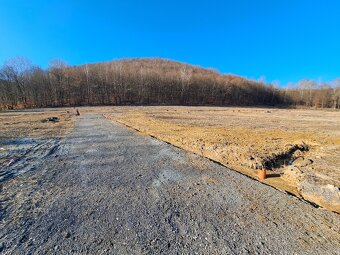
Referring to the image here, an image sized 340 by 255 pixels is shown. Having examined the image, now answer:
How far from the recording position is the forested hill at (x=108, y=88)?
48062mm

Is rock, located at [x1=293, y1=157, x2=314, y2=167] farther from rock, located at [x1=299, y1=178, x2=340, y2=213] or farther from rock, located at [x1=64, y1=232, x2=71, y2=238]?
rock, located at [x1=64, y1=232, x2=71, y2=238]

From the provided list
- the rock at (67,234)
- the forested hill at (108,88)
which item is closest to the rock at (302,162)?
the rock at (67,234)

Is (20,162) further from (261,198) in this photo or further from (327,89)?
(327,89)

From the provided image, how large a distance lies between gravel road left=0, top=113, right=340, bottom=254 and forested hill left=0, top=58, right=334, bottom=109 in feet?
163

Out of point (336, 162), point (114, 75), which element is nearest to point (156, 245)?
point (336, 162)

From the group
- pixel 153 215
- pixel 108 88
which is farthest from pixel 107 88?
pixel 153 215

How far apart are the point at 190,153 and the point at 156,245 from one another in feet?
16.7

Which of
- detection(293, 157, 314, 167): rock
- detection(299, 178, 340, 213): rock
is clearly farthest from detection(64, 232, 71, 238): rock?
detection(293, 157, 314, 167): rock

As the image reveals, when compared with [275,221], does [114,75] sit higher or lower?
higher

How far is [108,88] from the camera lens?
58750 mm

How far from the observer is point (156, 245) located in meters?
2.83

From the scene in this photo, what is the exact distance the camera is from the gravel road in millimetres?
2826

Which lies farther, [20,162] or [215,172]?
[20,162]

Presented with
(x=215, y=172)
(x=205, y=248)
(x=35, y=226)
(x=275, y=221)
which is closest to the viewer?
(x=205, y=248)
